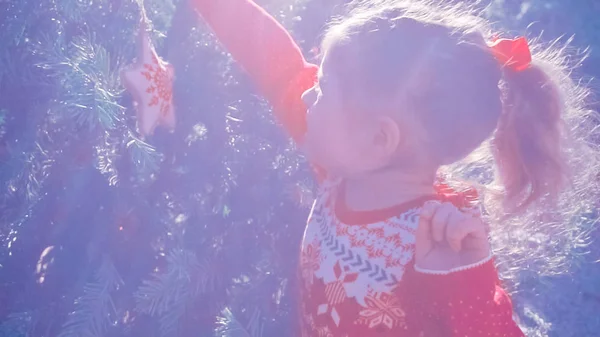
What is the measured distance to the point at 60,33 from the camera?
1.03m

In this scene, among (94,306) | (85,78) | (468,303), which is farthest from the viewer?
(94,306)

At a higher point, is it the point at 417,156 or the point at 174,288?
the point at 417,156

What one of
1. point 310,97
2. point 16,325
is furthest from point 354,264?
point 16,325

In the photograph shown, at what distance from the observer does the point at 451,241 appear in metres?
0.91

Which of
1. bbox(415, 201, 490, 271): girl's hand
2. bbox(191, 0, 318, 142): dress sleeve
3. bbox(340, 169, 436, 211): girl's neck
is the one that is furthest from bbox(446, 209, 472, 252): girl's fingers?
bbox(191, 0, 318, 142): dress sleeve

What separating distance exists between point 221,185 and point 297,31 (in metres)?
0.37

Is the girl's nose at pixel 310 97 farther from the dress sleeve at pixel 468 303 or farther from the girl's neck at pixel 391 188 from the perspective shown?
the dress sleeve at pixel 468 303

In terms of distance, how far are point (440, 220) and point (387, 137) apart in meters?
0.13

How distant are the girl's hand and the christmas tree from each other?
33 centimetres

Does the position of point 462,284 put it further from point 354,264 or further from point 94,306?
point 94,306

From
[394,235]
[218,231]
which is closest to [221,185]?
[218,231]

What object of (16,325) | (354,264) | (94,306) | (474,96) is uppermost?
(474,96)

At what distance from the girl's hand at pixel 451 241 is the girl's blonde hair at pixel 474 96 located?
0.31 feet

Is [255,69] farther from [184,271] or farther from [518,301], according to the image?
[518,301]
